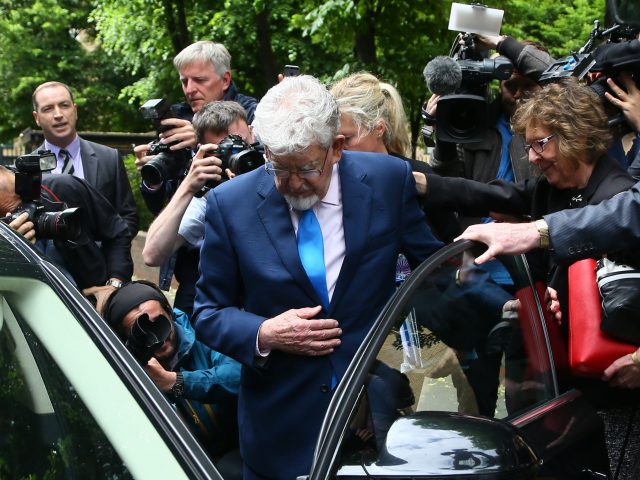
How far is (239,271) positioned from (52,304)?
0.74m

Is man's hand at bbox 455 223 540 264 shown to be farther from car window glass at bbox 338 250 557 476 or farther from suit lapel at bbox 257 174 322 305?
suit lapel at bbox 257 174 322 305

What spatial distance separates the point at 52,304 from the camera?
2125 millimetres

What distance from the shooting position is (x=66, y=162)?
5.59 meters

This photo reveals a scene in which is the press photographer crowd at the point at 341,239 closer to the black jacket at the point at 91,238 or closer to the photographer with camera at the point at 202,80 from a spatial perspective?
the black jacket at the point at 91,238

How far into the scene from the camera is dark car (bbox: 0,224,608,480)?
5.90 feet

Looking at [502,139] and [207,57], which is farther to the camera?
[207,57]

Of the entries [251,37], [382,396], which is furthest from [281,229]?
[251,37]

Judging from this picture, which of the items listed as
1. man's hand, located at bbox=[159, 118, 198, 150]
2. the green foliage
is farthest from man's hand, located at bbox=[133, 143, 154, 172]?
the green foliage

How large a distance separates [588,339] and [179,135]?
2.20 m

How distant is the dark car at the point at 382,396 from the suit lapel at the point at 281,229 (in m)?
0.44

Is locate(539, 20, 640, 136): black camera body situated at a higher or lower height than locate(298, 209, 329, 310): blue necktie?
higher

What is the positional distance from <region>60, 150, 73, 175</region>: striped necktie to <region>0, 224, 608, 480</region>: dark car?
3.23 m

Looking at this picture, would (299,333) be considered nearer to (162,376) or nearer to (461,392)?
(461,392)

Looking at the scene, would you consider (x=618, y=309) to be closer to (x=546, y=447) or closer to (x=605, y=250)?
(x=605, y=250)
